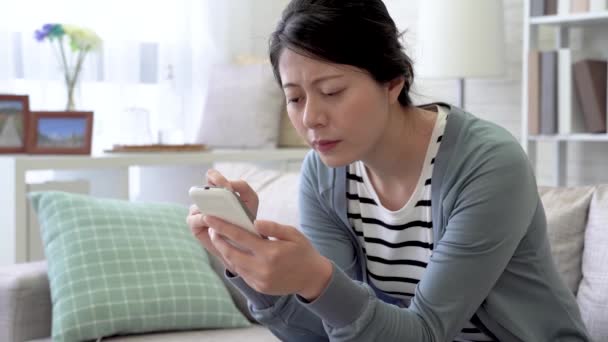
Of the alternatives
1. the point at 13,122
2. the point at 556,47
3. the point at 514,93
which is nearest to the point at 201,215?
the point at 13,122

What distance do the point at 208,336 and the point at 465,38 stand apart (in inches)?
69.7

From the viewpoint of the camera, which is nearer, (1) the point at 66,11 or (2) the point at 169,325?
(2) the point at 169,325

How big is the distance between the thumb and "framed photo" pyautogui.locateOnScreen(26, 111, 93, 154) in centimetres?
211

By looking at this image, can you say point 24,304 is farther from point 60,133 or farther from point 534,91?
point 534,91

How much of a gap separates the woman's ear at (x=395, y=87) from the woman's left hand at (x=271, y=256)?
0.33 metres

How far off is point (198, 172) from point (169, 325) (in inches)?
61.0

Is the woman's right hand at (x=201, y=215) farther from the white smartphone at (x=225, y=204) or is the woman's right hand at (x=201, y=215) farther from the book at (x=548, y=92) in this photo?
the book at (x=548, y=92)

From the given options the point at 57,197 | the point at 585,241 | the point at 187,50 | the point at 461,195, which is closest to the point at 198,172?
the point at 187,50

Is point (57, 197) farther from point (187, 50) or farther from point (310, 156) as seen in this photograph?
point (187, 50)

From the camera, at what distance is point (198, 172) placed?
350 cm

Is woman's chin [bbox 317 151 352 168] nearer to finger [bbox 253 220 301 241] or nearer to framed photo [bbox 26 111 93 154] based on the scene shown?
finger [bbox 253 220 301 241]

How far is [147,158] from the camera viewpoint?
3.19 metres

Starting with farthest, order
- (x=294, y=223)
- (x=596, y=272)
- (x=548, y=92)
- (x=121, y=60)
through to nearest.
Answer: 1. (x=121, y=60)
2. (x=548, y=92)
3. (x=294, y=223)
4. (x=596, y=272)

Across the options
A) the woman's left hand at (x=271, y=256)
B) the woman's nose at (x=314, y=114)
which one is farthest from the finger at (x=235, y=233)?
the woman's nose at (x=314, y=114)
